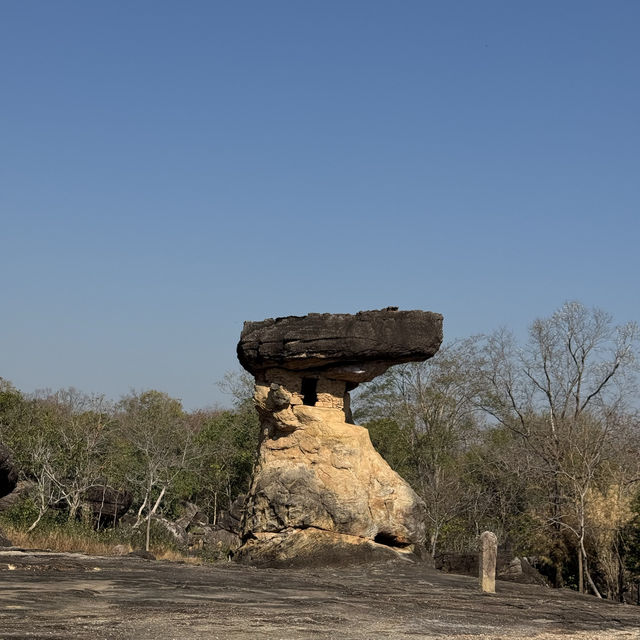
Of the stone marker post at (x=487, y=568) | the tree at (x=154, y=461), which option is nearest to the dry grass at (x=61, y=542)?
the tree at (x=154, y=461)

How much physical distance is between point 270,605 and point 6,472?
586 cm

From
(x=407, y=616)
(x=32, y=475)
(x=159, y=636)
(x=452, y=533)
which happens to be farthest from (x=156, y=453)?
(x=159, y=636)

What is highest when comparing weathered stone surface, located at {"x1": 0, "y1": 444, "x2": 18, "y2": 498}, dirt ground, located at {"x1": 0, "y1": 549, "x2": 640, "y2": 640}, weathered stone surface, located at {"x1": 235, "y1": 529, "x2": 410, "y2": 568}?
weathered stone surface, located at {"x1": 0, "y1": 444, "x2": 18, "y2": 498}

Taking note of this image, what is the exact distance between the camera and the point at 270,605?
9.31 meters

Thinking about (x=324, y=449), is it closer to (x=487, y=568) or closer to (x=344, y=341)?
(x=344, y=341)

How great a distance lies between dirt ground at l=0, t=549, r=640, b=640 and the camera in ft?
25.4

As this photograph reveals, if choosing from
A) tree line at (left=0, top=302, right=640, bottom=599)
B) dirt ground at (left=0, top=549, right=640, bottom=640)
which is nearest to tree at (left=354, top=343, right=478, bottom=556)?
tree line at (left=0, top=302, right=640, bottom=599)

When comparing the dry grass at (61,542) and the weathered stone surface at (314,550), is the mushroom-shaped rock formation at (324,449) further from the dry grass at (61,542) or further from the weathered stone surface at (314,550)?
the dry grass at (61,542)

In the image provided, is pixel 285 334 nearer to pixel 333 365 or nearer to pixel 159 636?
pixel 333 365

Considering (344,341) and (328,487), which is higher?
(344,341)

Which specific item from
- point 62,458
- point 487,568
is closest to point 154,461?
point 62,458

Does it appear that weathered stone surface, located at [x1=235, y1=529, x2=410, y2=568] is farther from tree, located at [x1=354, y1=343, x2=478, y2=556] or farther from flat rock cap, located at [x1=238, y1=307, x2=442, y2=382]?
tree, located at [x1=354, y1=343, x2=478, y2=556]

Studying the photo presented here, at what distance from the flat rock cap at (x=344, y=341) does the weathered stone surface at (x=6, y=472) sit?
4230 mm

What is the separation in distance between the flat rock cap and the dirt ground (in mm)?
3504
